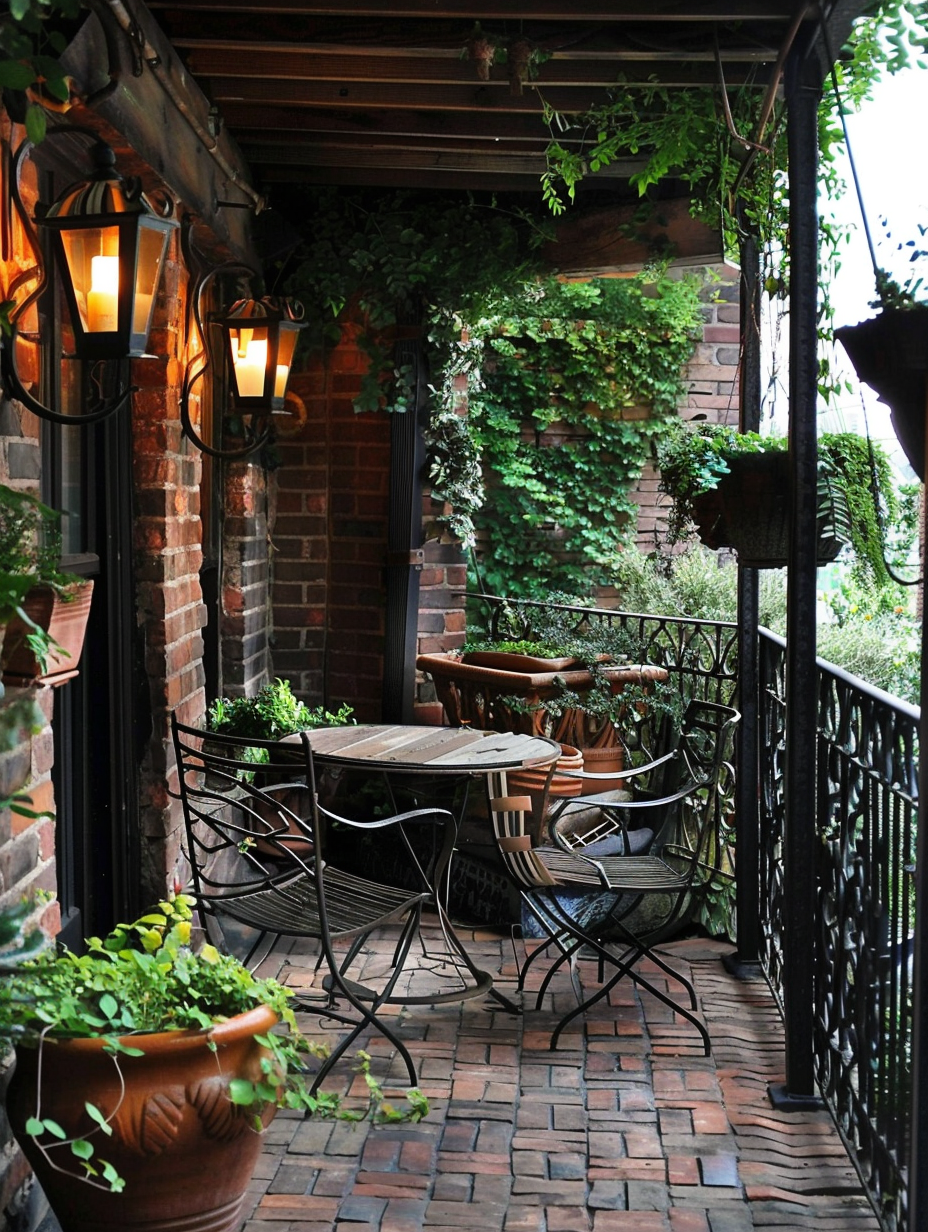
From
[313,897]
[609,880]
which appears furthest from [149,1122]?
[609,880]

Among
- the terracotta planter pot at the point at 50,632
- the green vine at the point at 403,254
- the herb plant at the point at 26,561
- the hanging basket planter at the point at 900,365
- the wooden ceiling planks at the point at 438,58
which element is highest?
the wooden ceiling planks at the point at 438,58

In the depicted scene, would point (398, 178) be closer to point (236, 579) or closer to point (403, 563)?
point (403, 563)

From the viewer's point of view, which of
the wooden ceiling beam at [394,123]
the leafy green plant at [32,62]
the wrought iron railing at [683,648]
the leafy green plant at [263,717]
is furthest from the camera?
the wrought iron railing at [683,648]

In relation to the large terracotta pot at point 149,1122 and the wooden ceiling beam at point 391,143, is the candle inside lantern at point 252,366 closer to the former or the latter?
the wooden ceiling beam at point 391,143

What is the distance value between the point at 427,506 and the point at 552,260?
114 centimetres

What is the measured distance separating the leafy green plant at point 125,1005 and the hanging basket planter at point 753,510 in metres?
1.76

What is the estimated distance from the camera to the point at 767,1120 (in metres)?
2.93

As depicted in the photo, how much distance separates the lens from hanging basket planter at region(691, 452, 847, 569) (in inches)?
130

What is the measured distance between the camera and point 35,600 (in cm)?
203

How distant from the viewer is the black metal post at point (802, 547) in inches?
114

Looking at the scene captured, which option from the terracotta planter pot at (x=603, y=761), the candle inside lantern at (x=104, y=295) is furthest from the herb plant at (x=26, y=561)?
the terracotta planter pot at (x=603, y=761)

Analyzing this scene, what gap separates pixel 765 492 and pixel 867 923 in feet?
4.09

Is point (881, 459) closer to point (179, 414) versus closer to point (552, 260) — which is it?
point (179, 414)

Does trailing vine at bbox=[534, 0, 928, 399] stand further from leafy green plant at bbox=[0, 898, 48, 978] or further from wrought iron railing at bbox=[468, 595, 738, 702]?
leafy green plant at bbox=[0, 898, 48, 978]
